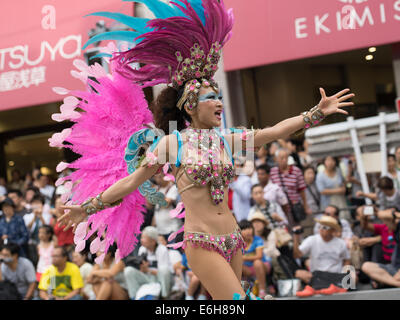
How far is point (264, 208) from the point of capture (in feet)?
22.0

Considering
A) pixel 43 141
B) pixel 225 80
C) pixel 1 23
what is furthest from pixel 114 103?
pixel 43 141

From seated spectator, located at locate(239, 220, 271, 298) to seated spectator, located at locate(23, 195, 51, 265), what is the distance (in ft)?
10.2

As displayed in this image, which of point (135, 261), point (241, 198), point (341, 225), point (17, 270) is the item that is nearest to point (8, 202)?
point (17, 270)

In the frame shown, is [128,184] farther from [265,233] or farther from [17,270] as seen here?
[17,270]

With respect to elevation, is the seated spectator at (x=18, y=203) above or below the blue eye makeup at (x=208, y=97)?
below

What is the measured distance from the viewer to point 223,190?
11.3ft

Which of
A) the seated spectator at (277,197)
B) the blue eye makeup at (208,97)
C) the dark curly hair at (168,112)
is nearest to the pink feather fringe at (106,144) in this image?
the dark curly hair at (168,112)

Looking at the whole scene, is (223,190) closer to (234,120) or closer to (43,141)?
(234,120)

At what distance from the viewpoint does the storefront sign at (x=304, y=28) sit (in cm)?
770

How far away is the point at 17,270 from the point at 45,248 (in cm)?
48

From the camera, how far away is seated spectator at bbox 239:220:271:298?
6.30 m

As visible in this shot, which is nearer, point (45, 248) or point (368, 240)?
point (368, 240)

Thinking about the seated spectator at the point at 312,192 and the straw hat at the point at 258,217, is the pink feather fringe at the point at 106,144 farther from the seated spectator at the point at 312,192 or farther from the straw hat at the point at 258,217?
the seated spectator at the point at 312,192

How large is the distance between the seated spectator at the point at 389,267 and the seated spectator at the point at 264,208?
1077mm
